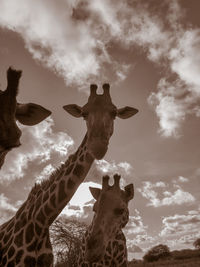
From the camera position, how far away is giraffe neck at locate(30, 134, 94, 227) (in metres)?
5.32

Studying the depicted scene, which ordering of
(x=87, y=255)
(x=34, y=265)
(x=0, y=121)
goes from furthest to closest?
1. (x=87, y=255)
2. (x=34, y=265)
3. (x=0, y=121)

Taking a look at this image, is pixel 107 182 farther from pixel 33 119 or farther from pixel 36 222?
pixel 33 119

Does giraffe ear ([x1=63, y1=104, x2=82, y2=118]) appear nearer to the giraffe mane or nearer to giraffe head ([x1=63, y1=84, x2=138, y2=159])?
giraffe head ([x1=63, y1=84, x2=138, y2=159])

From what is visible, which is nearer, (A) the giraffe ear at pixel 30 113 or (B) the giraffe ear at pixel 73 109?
(A) the giraffe ear at pixel 30 113

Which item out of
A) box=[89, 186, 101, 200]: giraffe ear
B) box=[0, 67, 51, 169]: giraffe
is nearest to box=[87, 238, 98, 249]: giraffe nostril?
box=[89, 186, 101, 200]: giraffe ear

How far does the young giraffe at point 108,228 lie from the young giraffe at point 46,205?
5.07 ft

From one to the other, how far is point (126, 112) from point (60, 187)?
142 inches

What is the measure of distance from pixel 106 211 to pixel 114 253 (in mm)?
1602

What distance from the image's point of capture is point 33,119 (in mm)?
4086

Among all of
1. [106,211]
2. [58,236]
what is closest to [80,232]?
[58,236]

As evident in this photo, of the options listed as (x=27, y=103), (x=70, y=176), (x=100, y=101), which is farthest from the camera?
(x=100, y=101)

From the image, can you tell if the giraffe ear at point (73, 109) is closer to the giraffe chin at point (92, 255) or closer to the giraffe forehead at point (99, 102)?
the giraffe forehead at point (99, 102)

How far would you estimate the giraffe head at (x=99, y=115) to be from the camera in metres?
5.66

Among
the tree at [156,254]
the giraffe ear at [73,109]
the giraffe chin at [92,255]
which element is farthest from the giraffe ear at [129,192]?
the tree at [156,254]
